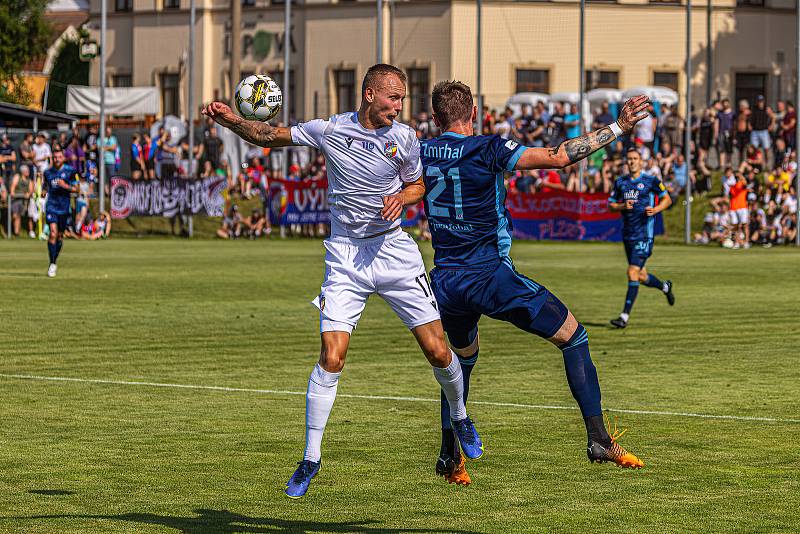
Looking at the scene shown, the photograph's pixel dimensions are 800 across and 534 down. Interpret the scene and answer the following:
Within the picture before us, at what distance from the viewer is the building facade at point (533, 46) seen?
61.7m

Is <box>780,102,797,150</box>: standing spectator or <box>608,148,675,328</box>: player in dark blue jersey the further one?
<box>780,102,797,150</box>: standing spectator

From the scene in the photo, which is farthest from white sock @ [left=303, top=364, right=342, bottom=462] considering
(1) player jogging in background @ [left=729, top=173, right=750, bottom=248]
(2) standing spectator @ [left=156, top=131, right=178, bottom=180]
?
(2) standing spectator @ [left=156, top=131, right=178, bottom=180]

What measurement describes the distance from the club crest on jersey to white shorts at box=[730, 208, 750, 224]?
32566 millimetres

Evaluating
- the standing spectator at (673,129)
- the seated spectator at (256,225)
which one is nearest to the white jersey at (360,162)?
the standing spectator at (673,129)

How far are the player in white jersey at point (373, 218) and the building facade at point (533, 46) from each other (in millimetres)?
51502

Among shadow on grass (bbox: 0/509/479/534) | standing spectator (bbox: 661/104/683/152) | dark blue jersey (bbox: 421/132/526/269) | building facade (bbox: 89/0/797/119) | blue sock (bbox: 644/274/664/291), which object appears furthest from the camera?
building facade (bbox: 89/0/797/119)

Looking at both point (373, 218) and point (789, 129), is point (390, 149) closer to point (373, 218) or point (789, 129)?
point (373, 218)

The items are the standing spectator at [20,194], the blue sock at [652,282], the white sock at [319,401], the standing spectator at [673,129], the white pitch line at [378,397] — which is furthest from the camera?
the standing spectator at [673,129]

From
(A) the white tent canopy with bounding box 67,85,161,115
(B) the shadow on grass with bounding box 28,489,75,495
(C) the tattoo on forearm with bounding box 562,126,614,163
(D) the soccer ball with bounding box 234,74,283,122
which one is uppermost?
(A) the white tent canopy with bounding box 67,85,161,115

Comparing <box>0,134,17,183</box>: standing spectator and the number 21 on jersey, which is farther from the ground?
<box>0,134,17,183</box>: standing spectator

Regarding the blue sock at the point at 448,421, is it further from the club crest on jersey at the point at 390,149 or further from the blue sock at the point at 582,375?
the club crest on jersey at the point at 390,149

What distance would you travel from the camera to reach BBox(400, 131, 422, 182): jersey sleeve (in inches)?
340

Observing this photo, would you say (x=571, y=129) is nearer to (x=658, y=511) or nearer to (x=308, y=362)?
(x=308, y=362)

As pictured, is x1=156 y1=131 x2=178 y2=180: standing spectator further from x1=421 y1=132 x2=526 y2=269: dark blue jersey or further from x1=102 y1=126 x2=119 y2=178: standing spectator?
x1=421 y1=132 x2=526 y2=269: dark blue jersey
